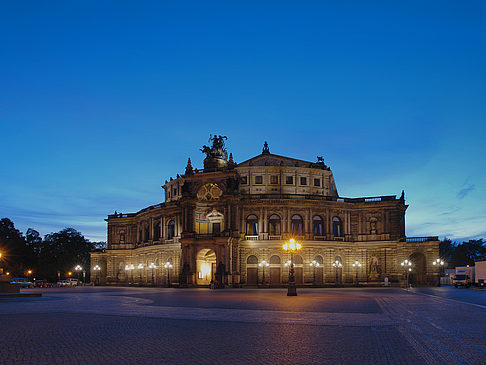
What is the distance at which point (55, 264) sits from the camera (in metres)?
127

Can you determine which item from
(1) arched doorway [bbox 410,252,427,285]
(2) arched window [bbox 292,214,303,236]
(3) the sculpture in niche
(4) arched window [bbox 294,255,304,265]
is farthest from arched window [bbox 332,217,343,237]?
(3) the sculpture in niche

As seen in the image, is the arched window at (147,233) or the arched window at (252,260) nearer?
the arched window at (252,260)

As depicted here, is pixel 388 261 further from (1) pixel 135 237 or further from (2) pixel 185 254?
(1) pixel 135 237

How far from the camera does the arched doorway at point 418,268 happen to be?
87188 millimetres

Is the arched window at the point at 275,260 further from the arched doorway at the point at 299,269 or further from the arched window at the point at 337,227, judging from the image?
the arched window at the point at 337,227

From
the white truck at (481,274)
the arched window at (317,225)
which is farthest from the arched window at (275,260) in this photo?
the white truck at (481,274)

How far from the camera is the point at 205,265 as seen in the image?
83875 mm

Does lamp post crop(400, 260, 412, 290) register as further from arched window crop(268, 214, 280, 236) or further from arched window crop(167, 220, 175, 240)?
arched window crop(167, 220, 175, 240)

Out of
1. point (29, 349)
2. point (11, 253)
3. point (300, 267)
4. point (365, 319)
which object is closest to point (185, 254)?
point (300, 267)

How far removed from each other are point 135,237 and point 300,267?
4031cm

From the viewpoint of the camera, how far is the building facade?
79188 mm

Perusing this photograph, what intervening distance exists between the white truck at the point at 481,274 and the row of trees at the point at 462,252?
2890 inches

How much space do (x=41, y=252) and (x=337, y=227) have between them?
82430 mm

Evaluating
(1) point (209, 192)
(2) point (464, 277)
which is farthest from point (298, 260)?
(2) point (464, 277)
